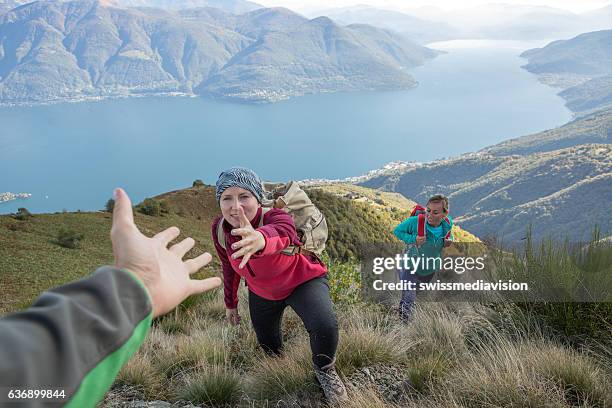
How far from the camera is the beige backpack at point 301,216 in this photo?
2.74 metres

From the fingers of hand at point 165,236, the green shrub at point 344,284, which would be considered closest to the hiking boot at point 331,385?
the fingers of hand at point 165,236

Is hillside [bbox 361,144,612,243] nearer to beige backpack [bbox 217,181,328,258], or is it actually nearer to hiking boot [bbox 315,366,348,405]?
beige backpack [bbox 217,181,328,258]

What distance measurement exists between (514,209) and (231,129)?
120370mm

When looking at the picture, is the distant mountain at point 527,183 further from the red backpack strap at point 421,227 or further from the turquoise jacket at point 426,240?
the red backpack strap at point 421,227

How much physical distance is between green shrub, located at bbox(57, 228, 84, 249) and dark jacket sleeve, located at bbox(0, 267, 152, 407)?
1434 centimetres

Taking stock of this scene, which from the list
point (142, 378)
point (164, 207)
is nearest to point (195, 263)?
point (142, 378)

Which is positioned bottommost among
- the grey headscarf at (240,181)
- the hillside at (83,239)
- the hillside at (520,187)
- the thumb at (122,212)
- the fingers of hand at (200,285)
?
the hillside at (520,187)

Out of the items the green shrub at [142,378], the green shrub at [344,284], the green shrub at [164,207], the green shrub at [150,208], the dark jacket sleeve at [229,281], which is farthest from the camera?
the green shrub at [164,207]

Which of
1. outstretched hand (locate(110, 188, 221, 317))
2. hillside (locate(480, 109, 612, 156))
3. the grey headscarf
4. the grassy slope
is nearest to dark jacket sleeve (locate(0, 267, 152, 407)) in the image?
outstretched hand (locate(110, 188, 221, 317))

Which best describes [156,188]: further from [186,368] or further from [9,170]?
[186,368]

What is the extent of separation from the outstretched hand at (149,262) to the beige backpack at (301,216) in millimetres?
1429

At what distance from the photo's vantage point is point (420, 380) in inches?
97.7

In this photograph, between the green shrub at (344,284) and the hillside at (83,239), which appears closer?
the green shrub at (344,284)

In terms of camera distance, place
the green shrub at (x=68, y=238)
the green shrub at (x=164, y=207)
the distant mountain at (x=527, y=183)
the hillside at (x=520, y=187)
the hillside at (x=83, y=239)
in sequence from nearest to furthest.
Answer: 1. the hillside at (x=83, y=239)
2. the green shrub at (x=68, y=238)
3. the green shrub at (x=164, y=207)
4. the hillside at (x=520, y=187)
5. the distant mountain at (x=527, y=183)
